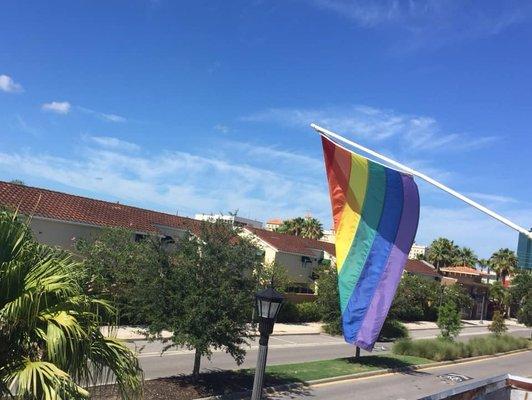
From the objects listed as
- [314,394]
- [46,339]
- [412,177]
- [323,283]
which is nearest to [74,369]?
[46,339]

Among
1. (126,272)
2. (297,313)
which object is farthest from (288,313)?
(126,272)

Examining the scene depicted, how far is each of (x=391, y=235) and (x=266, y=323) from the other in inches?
97.0

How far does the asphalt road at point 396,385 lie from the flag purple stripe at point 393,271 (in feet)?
26.5

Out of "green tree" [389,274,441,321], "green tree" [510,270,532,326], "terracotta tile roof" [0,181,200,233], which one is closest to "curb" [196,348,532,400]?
"terracotta tile roof" [0,181,200,233]

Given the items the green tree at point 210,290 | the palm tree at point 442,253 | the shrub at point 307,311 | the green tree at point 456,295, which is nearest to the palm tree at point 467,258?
the palm tree at point 442,253

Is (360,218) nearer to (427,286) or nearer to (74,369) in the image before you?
(74,369)

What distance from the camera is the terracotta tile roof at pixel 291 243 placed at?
4769cm

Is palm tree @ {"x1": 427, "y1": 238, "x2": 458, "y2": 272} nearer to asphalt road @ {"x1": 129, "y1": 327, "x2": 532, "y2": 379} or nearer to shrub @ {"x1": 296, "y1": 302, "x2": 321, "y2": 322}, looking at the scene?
shrub @ {"x1": 296, "y1": 302, "x2": 321, "y2": 322}

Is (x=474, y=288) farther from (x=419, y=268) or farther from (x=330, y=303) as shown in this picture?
(x=330, y=303)

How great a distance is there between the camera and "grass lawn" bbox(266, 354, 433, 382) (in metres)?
A: 18.4

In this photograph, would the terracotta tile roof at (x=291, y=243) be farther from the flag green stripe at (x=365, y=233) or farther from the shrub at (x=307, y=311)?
the flag green stripe at (x=365, y=233)

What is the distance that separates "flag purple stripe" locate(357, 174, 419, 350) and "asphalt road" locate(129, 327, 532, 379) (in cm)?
549

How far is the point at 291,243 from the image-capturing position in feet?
167

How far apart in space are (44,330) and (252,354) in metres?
18.7
